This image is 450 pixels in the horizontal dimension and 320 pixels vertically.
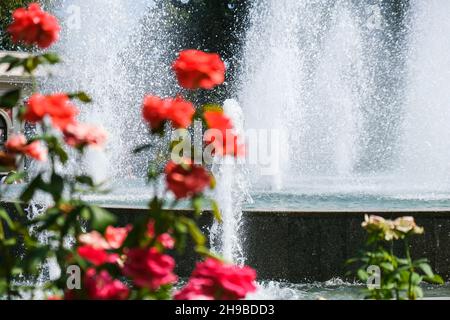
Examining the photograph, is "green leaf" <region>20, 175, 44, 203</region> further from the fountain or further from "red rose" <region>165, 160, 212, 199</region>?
the fountain

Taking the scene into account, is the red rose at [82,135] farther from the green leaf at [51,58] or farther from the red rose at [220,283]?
the red rose at [220,283]

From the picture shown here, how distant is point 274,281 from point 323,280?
369mm

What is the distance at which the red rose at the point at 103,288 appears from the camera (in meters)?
2.13

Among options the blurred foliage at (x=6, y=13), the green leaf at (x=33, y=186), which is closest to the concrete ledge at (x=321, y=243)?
the green leaf at (x=33, y=186)

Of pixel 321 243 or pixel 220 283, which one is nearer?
pixel 220 283

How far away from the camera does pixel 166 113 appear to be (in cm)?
221

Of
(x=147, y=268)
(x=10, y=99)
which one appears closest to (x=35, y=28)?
(x=10, y=99)

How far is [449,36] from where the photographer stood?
2059 centimetres

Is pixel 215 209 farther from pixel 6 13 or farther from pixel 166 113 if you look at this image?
pixel 6 13

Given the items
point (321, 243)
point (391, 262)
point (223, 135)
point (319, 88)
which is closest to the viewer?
point (223, 135)

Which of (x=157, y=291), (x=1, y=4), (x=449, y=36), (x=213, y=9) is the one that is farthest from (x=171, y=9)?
(x=157, y=291)

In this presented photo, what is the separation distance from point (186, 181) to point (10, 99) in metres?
0.79

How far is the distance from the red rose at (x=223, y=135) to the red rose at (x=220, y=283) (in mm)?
325
